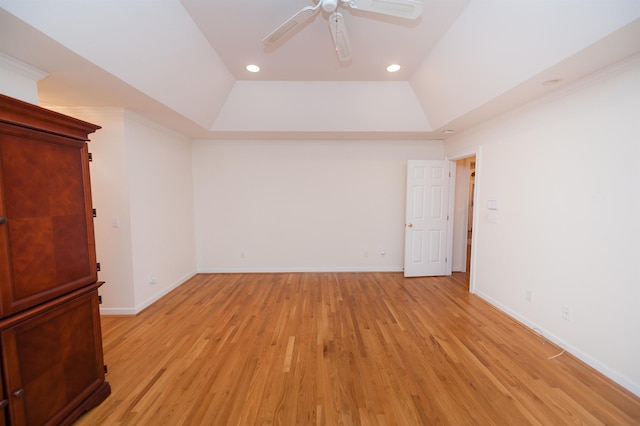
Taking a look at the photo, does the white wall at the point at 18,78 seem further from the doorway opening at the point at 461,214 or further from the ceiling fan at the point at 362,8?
the doorway opening at the point at 461,214

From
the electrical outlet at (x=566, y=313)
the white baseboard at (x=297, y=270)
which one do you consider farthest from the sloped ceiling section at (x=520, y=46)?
the white baseboard at (x=297, y=270)

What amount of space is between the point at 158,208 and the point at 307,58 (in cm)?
294

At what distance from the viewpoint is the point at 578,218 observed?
2.23 metres

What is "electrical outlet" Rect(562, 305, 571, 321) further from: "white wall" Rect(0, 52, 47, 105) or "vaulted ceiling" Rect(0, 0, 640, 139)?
"white wall" Rect(0, 52, 47, 105)

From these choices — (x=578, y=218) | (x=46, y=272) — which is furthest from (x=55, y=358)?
(x=578, y=218)

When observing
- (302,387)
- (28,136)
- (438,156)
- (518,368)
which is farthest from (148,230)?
(438,156)

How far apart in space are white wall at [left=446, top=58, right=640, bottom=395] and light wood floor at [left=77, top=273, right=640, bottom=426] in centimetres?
32

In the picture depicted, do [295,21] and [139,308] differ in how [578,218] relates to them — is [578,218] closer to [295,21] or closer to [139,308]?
[295,21]

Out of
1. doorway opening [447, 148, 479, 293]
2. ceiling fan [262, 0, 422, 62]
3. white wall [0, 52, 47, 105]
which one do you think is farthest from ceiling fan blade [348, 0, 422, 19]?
doorway opening [447, 148, 479, 293]

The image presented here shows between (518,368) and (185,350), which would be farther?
(185,350)

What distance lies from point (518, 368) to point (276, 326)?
2338 millimetres

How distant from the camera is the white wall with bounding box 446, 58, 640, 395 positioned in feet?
6.12

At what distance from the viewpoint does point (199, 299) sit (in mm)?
3467

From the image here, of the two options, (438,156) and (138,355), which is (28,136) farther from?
(438,156)
